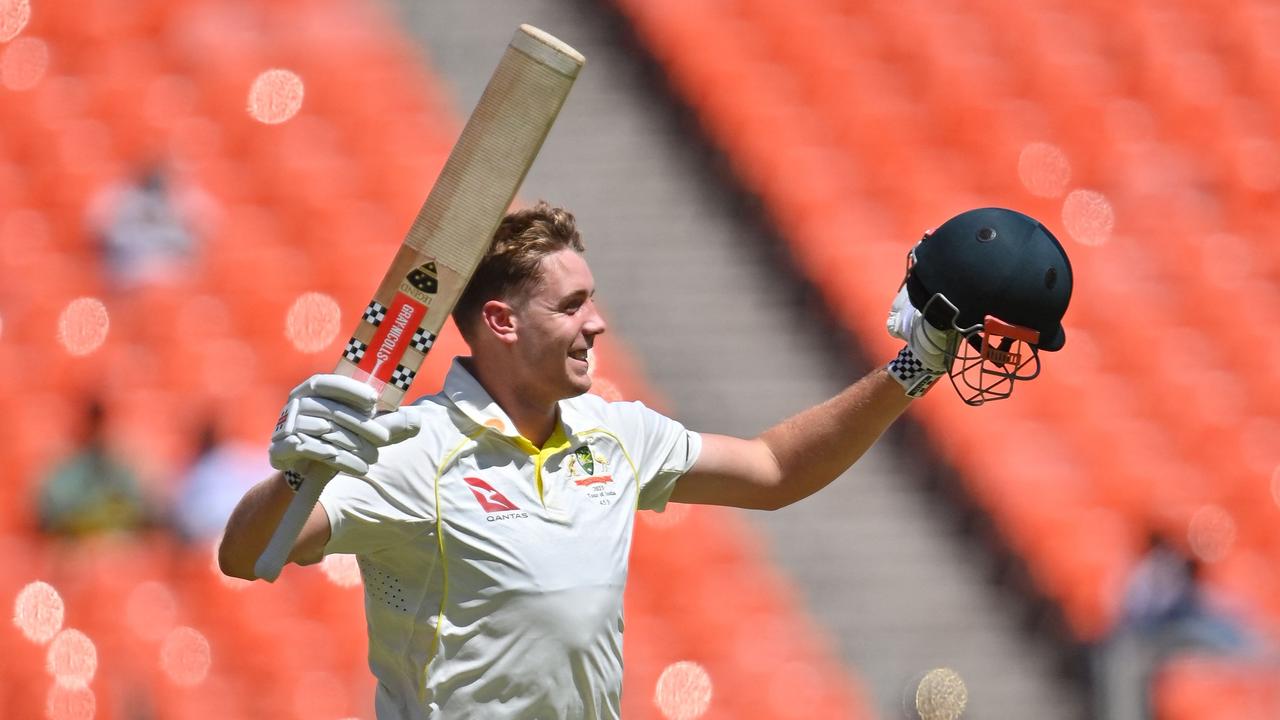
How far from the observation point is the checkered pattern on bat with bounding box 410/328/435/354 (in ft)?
6.08

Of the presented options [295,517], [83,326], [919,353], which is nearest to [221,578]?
[83,326]

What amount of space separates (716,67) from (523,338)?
271 cm

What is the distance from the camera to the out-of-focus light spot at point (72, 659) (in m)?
3.92

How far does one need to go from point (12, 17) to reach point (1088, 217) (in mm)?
3590

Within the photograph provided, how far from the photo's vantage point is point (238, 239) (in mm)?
4535

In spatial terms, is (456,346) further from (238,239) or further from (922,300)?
(922,300)

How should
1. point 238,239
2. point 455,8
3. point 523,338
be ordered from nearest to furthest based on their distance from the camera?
point 523,338, point 238,239, point 455,8

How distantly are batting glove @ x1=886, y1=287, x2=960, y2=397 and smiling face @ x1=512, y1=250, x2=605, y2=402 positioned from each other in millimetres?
447

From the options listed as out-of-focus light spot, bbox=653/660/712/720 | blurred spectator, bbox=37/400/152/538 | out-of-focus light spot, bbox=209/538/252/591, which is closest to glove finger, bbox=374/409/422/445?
out-of-focus light spot, bbox=653/660/712/720

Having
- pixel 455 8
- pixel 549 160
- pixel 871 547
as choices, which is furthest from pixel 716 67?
pixel 871 547

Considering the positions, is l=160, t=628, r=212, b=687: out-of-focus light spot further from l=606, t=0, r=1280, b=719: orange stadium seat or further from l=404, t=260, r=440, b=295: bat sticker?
l=404, t=260, r=440, b=295: bat sticker

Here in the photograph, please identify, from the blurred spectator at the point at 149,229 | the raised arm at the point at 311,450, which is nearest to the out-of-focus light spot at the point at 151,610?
the blurred spectator at the point at 149,229

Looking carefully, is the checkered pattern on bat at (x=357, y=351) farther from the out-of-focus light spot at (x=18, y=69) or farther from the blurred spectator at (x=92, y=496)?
the out-of-focus light spot at (x=18, y=69)

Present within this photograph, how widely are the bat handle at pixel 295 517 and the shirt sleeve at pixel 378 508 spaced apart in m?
0.11
